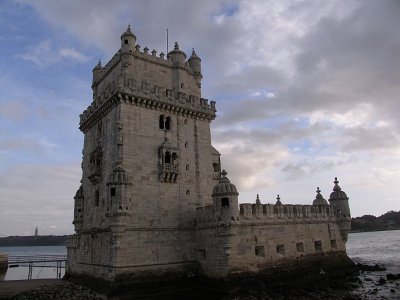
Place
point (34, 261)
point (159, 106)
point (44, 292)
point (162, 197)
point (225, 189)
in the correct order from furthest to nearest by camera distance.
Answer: point (34, 261) → point (159, 106) → point (162, 197) → point (225, 189) → point (44, 292)

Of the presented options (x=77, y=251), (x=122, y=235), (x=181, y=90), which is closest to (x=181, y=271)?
(x=122, y=235)

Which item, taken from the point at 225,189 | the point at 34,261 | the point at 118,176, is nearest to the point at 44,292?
the point at 118,176

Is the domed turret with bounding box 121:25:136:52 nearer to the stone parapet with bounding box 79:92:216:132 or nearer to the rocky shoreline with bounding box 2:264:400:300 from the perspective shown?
the stone parapet with bounding box 79:92:216:132

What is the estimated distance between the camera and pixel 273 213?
30531 millimetres

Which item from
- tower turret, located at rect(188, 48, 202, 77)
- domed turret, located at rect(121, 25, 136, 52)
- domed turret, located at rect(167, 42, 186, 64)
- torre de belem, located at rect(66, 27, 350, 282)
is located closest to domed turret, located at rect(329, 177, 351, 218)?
torre de belem, located at rect(66, 27, 350, 282)

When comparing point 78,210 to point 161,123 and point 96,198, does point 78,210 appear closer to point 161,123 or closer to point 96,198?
point 96,198

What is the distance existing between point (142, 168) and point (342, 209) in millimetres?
22904

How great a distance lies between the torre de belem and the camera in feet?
84.9

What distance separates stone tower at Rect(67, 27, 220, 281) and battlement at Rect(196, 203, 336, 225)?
2.18 metres

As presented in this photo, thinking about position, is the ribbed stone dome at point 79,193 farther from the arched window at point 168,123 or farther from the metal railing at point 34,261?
the metal railing at point 34,261

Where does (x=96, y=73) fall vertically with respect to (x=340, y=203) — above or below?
above

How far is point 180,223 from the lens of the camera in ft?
93.9

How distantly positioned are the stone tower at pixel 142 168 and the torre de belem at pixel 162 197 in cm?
8

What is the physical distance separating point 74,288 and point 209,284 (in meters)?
10.7
